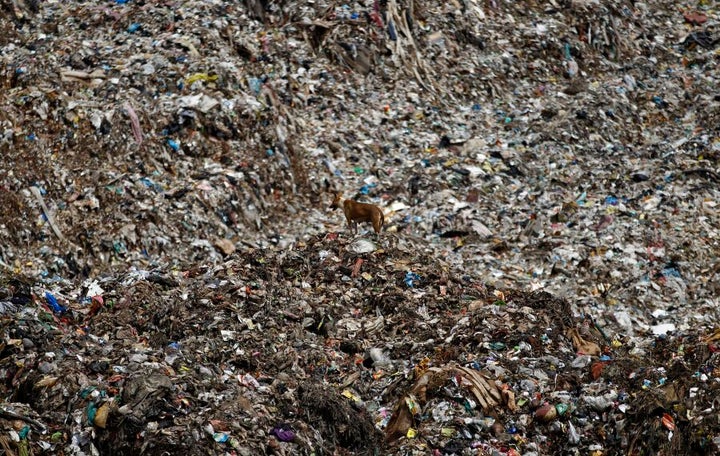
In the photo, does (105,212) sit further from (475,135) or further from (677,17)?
(677,17)

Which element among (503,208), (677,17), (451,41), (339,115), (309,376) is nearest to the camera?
(309,376)

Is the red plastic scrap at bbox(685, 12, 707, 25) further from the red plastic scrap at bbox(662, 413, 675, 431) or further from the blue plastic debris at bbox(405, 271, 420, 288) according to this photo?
the red plastic scrap at bbox(662, 413, 675, 431)

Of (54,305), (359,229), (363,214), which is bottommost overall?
(359,229)

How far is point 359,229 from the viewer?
9148 mm

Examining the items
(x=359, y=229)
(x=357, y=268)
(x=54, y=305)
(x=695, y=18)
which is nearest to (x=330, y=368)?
(x=357, y=268)

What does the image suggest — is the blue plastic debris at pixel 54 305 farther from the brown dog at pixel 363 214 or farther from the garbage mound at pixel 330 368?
the brown dog at pixel 363 214

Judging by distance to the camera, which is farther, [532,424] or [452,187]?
[452,187]

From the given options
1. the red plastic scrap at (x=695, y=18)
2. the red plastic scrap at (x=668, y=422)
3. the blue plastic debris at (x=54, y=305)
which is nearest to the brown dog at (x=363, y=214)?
the blue plastic debris at (x=54, y=305)

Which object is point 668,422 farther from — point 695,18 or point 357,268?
point 695,18

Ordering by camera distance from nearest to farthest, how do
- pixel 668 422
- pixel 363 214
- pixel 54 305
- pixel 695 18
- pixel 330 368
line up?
pixel 668 422
pixel 330 368
pixel 54 305
pixel 363 214
pixel 695 18

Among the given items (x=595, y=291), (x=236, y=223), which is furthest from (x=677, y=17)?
(x=236, y=223)

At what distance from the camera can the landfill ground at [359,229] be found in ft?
18.8

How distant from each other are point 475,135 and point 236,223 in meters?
3.86

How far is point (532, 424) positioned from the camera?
586 centimetres
